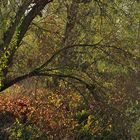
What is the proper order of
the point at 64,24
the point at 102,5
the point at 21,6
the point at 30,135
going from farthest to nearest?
the point at 30,135, the point at 64,24, the point at 102,5, the point at 21,6

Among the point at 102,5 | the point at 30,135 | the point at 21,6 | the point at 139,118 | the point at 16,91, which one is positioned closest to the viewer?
the point at 21,6

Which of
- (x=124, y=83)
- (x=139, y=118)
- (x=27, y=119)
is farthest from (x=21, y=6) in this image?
(x=27, y=119)

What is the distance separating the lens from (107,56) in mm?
12172

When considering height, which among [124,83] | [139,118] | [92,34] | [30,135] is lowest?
[30,135]

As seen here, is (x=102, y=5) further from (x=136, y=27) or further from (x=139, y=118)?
(x=139, y=118)

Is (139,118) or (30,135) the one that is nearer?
(139,118)

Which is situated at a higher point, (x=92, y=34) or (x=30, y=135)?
(x=92, y=34)

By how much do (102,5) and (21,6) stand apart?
2226 mm

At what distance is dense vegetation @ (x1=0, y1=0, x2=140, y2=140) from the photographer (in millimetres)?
11586

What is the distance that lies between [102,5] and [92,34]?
0.99 m

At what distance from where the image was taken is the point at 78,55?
504 inches

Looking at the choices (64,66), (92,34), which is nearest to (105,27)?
(92,34)

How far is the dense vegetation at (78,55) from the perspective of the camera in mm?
11586

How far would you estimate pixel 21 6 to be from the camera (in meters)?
10.5
